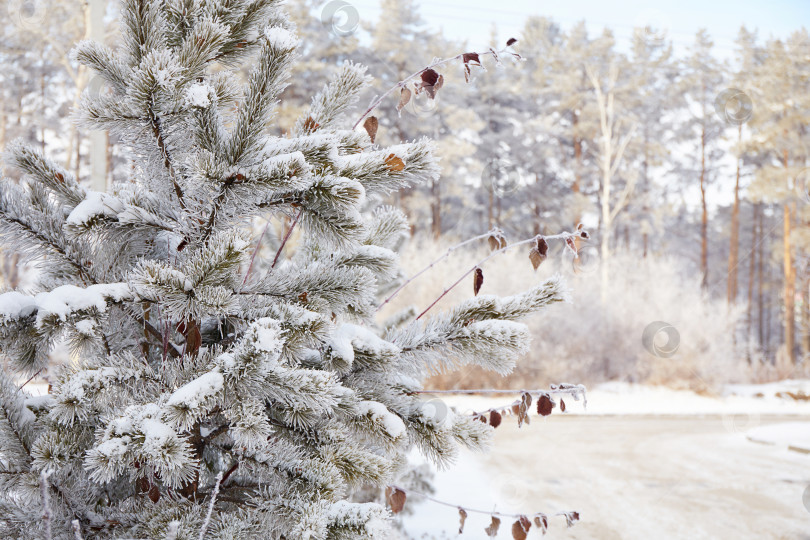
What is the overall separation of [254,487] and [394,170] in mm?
779

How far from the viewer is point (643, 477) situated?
621 centimetres

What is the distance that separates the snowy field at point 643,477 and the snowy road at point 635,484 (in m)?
0.01

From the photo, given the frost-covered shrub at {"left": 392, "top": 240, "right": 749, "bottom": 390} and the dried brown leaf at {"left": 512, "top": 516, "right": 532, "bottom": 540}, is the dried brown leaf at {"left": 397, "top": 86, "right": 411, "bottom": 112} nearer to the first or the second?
the dried brown leaf at {"left": 512, "top": 516, "right": 532, "bottom": 540}

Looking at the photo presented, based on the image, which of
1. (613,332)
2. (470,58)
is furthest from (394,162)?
(613,332)

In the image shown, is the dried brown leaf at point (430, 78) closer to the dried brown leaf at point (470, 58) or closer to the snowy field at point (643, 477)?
the dried brown leaf at point (470, 58)

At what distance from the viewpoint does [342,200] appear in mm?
999

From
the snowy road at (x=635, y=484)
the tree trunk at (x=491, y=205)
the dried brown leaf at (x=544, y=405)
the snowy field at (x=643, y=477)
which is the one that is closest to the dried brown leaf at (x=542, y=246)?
the dried brown leaf at (x=544, y=405)

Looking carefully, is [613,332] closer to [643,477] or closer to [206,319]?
[643,477]

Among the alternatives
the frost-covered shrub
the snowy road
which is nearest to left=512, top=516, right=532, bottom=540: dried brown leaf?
the snowy road

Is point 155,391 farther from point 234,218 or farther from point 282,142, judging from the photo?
point 282,142

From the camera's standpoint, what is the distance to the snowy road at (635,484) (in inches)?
178

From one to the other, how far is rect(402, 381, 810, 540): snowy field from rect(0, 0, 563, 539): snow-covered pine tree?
2371 millimetres

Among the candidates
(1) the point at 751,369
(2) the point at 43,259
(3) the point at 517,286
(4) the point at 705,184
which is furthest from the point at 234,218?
(4) the point at 705,184

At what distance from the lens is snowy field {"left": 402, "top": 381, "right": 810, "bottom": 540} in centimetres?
455
